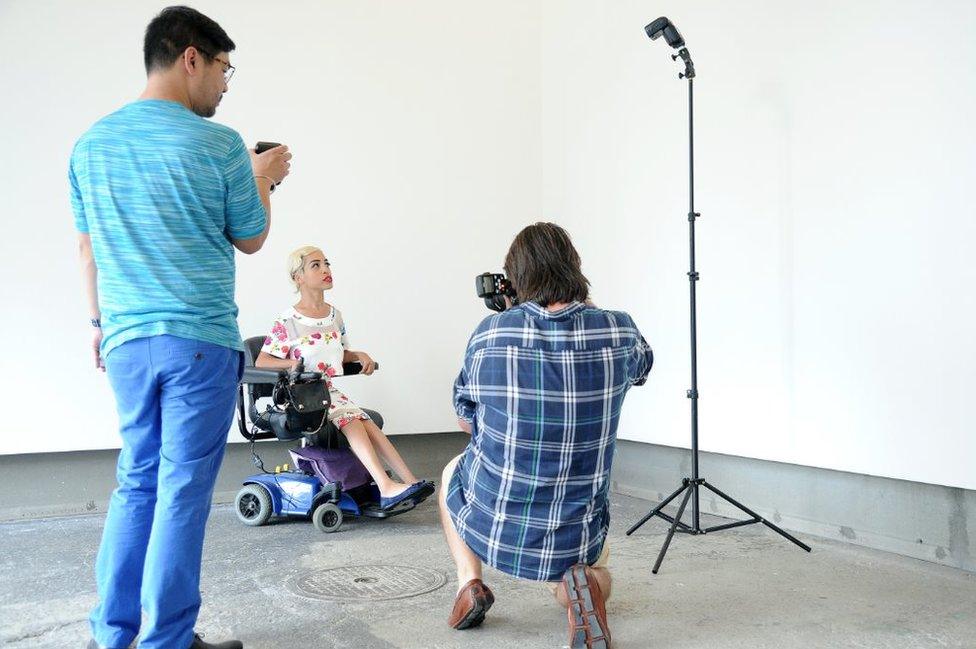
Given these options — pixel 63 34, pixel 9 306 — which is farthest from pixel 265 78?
pixel 9 306

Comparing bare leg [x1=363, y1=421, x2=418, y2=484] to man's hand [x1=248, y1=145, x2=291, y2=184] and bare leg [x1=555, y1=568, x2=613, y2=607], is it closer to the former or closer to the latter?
bare leg [x1=555, y1=568, x2=613, y2=607]

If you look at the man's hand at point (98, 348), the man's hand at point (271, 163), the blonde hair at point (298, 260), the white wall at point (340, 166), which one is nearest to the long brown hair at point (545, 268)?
the man's hand at point (271, 163)

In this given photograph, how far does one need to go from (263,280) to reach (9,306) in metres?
1.14

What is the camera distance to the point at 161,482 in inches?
81.0

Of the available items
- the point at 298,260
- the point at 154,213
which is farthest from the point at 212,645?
the point at 298,260

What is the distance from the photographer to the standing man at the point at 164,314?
2045 millimetres

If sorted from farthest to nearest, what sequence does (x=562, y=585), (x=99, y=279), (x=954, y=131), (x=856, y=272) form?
(x=856, y=272)
(x=954, y=131)
(x=562, y=585)
(x=99, y=279)

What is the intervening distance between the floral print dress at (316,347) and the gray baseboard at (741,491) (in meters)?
0.79

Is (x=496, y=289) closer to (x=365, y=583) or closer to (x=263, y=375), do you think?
(x=365, y=583)

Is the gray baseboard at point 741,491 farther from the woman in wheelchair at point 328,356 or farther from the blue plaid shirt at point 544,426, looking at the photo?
the blue plaid shirt at point 544,426

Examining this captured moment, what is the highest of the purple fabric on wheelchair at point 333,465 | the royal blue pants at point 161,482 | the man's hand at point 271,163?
the man's hand at point 271,163

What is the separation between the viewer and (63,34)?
4184 millimetres

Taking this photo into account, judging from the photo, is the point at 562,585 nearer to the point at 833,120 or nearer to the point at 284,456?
the point at 833,120

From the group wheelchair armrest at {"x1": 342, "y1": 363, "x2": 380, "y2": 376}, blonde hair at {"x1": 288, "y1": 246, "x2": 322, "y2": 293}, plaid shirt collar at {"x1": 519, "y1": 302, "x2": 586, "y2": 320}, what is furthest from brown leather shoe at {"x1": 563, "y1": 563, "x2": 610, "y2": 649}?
blonde hair at {"x1": 288, "y1": 246, "x2": 322, "y2": 293}
